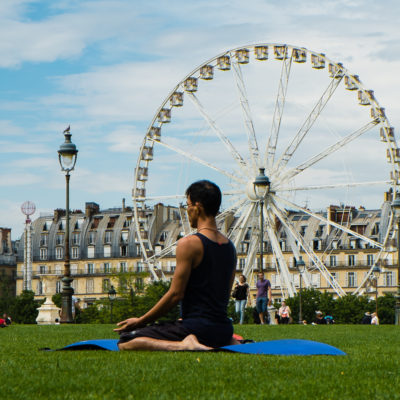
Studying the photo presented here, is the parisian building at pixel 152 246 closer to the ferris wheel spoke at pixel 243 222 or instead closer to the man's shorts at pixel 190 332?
the ferris wheel spoke at pixel 243 222

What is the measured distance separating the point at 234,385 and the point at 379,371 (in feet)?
5.03

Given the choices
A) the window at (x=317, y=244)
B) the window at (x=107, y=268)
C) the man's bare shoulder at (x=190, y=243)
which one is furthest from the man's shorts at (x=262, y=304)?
the window at (x=107, y=268)

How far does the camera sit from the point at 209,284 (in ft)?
26.7

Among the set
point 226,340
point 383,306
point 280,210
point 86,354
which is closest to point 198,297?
point 226,340

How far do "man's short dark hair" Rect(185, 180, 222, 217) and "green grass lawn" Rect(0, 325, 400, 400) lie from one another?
129 centimetres

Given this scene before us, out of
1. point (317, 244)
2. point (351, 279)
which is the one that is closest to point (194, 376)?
point (351, 279)

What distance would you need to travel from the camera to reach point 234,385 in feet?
19.6

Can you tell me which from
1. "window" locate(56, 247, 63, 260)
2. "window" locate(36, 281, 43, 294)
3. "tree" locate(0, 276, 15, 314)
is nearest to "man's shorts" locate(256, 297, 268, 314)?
"tree" locate(0, 276, 15, 314)

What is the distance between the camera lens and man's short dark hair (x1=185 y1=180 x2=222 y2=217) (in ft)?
26.9

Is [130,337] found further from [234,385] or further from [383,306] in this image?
[383,306]

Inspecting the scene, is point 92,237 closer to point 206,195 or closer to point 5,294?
point 5,294

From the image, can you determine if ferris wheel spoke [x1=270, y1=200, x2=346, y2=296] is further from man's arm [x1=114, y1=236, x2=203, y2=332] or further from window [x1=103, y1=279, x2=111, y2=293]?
window [x1=103, y1=279, x2=111, y2=293]

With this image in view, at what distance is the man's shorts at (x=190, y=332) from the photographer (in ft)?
26.9

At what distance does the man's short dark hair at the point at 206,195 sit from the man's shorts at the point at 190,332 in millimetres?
984
